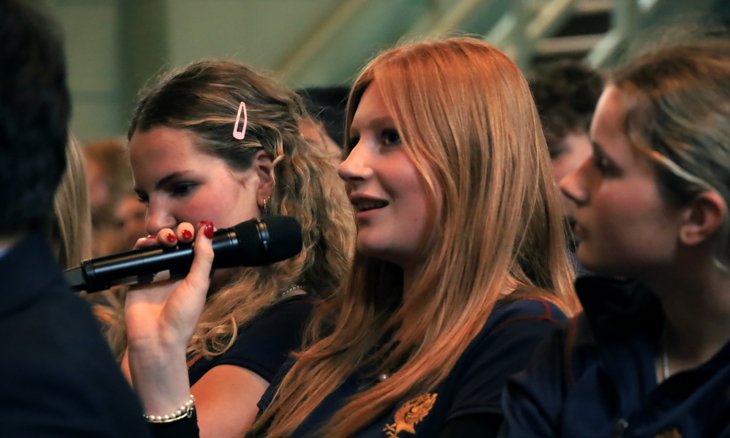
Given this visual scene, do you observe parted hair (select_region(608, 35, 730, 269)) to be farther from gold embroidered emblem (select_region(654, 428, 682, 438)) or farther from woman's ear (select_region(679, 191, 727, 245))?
gold embroidered emblem (select_region(654, 428, 682, 438))

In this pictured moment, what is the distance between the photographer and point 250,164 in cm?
249

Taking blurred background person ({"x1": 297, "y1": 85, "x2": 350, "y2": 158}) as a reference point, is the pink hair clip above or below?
above

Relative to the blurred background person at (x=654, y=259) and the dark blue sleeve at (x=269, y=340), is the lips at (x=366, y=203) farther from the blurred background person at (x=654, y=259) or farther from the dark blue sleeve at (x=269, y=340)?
the blurred background person at (x=654, y=259)

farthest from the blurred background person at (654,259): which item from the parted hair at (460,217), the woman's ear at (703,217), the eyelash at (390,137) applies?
the eyelash at (390,137)

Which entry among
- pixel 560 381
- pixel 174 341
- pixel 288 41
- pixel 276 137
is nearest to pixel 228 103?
pixel 276 137

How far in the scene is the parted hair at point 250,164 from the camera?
244cm

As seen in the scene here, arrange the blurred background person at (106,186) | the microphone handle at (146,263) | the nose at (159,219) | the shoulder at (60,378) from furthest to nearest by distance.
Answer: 1. the blurred background person at (106,186)
2. the nose at (159,219)
3. the microphone handle at (146,263)
4. the shoulder at (60,378)

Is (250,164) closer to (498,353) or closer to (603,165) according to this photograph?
(498,353)

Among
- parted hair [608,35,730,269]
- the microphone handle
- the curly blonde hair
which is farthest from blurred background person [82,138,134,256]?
parted hair [608,35,730,269]

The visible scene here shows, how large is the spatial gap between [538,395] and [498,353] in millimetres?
233

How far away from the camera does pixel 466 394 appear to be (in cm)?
180

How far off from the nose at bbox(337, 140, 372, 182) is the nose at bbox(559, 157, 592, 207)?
1.58ft

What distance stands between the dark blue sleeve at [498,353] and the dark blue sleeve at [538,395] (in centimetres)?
9

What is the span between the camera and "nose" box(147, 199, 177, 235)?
7.85 feet
